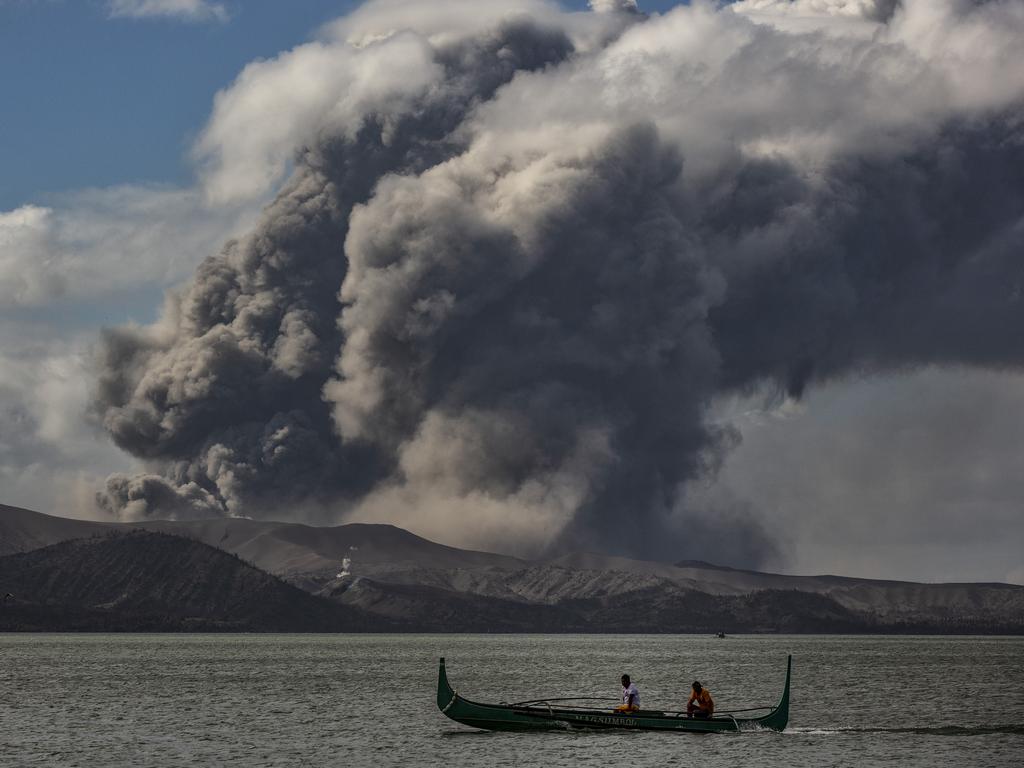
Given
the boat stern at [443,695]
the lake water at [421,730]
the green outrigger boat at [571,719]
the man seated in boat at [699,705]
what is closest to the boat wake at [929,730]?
the lake water at [421,730]

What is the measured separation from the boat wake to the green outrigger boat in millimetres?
5986

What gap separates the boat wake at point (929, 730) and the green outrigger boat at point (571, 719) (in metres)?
5.99

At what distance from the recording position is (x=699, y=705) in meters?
101

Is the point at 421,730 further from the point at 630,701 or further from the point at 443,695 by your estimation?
the point at 630,701

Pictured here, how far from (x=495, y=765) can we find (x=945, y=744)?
107 ft

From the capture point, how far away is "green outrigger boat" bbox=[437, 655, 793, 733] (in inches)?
3858

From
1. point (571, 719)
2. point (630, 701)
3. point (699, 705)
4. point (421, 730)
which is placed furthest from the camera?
point (421, 730)

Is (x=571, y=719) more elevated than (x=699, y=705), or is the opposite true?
(x=699, y=705)

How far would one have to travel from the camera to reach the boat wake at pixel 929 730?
4380 inches

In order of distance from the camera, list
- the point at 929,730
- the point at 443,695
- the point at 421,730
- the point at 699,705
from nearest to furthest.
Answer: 1. the point at 699,705
2. the point at 443,695
3. the point at 421,730
4. the point at 929,730

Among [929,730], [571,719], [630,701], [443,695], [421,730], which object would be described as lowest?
[421,730]

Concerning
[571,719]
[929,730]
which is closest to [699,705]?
[571,719]

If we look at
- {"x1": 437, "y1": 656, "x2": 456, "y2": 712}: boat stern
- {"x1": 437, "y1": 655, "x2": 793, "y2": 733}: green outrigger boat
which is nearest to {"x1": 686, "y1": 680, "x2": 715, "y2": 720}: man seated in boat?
{"x1": 437, "y1": 655, "x2": 793, "y2": 733}: green outrigger boat

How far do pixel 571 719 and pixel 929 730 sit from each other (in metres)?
29.6
